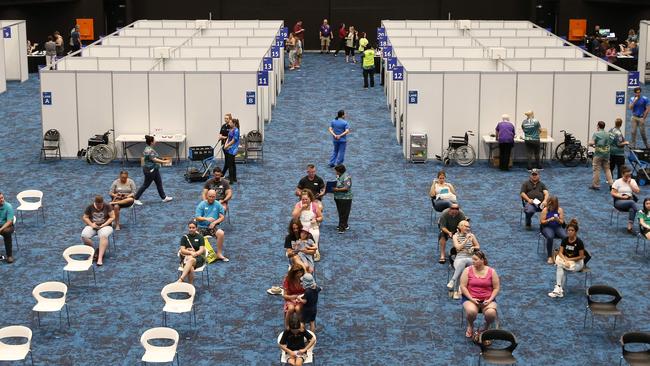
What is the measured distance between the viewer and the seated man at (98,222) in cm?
2181

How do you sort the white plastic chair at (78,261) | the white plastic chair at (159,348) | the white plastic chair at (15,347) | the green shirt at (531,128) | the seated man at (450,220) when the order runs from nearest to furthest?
1. the white plastic chair at (159,348)
2. the white plastic chair at (15,347)
3. the white plastic chair at (78,261)
4. the seated man at (450,220)
5. the green shirt at (531,128)

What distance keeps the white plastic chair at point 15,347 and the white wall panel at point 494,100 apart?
16845 millimetres

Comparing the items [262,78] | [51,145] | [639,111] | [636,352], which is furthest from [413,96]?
[636,352]

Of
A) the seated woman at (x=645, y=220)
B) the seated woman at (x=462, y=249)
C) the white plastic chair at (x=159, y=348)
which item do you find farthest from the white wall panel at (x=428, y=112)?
the white plastic chair at (x=159, y=348)

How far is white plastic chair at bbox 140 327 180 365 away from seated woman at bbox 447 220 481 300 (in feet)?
17.9

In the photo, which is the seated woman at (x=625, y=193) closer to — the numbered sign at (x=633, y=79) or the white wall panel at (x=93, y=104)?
the numbered sign at (x=633, y=79)

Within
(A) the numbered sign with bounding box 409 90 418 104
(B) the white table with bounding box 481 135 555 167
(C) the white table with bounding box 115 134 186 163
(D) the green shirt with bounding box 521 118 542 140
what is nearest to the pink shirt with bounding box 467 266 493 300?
(D) the green shirt with bounding box 521 118 542 140

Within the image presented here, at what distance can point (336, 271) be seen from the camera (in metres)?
21.4

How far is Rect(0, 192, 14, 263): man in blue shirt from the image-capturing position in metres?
21.5

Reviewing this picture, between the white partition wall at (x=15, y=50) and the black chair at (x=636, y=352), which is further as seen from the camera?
the white partition wall at (x=15, y=50)

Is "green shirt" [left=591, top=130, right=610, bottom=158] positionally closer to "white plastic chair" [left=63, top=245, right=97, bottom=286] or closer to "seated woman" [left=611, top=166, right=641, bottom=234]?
"seated woman" [left=611, top=166, right=641, bottom=234]

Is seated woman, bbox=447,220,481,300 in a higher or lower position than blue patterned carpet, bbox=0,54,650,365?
higher

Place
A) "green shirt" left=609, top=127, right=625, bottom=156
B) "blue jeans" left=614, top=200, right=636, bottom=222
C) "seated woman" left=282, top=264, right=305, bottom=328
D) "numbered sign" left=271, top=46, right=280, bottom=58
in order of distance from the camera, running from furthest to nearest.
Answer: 1. "numbered sign" left=271, top=46, right=280, bottom=58
2. "green shirt" left=609, top=127, right=625, bottom=156
3. "blue jeans" left=614, top=200, right=636, bottom=222
4. "seated woman" left=282, top=264, right=305, bottom=328

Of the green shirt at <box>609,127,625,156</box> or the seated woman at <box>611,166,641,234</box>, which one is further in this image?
the green shirt at <box>609,127,625,156</box>
